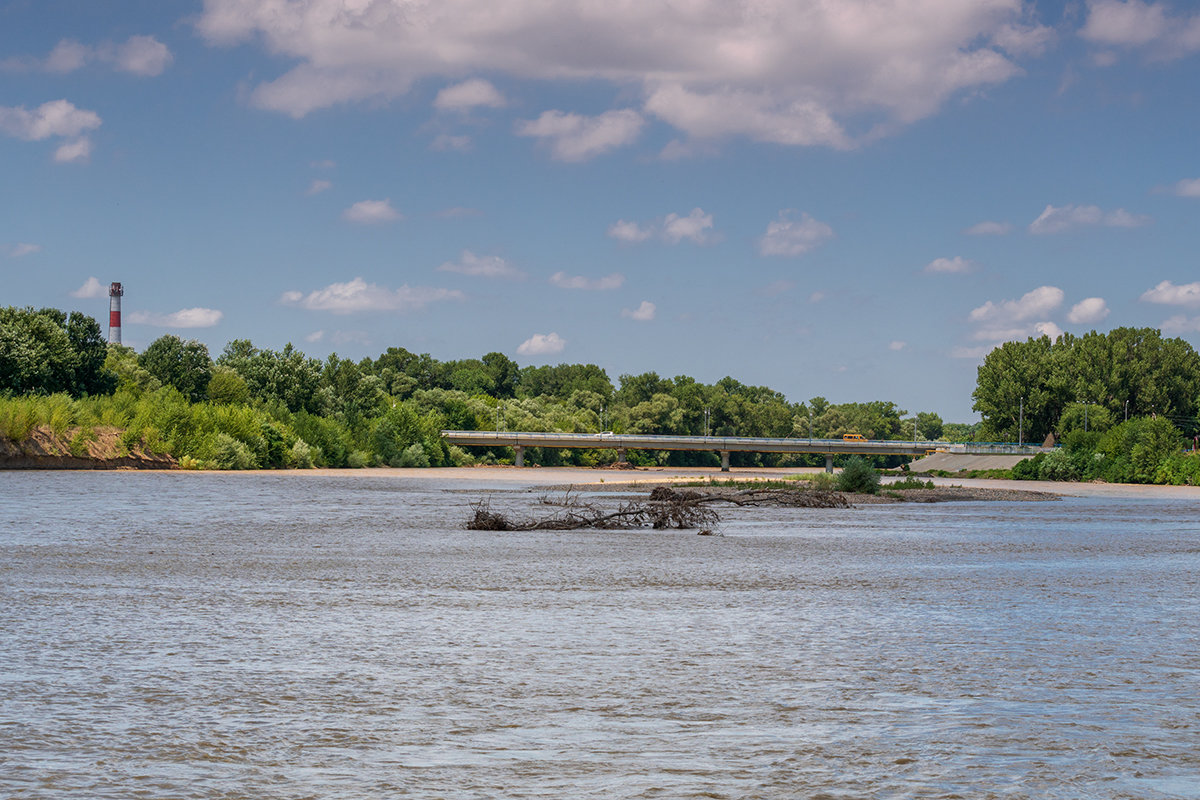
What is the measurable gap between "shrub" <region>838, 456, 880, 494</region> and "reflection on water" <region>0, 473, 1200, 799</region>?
3880 cm

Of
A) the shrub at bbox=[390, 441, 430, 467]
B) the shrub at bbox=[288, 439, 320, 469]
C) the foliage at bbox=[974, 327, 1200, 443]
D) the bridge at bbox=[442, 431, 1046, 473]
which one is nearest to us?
the shrub at bbox=[288, 439, 320, 469]

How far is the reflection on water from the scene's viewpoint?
375 inches

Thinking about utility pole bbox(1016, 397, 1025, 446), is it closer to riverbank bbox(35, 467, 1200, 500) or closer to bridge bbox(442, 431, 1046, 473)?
bridge bbox(442, 431, 1046, 473)

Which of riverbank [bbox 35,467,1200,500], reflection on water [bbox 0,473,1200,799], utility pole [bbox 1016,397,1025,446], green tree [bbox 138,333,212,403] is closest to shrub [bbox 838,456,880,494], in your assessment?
riverbank [bbox 35,467,1200,500]

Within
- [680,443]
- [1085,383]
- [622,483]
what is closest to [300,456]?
[622,483]

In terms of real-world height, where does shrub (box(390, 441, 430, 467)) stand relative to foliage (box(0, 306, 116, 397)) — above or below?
below

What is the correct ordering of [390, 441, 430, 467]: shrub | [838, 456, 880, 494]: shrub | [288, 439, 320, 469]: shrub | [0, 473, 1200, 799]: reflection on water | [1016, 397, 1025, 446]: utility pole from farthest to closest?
1. [1016, 397, 1025, 446]: utility pole
2. [390, 441, 430, 467]: shrub
3. [288, 439, 320, 469]: shrub
4. [838, 456, 880, 494]: shrub
5. [0, 473, 1200, 799]: reflection on water

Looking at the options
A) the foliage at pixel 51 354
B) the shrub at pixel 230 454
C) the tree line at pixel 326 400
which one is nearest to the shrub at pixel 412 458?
the tree line at pixel 326 400

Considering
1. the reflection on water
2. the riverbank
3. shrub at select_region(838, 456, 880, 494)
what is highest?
shrub at select_region(838, 456, 880, 494)

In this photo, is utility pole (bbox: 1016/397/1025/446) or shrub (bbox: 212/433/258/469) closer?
shrub (bbox: 212/433/258/469)

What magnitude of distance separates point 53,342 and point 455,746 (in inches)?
4236

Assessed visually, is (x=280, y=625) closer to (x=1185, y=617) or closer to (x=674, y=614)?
(x=674, y=614)

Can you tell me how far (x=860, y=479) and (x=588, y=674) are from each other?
2234 inches

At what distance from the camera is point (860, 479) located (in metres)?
68.4
